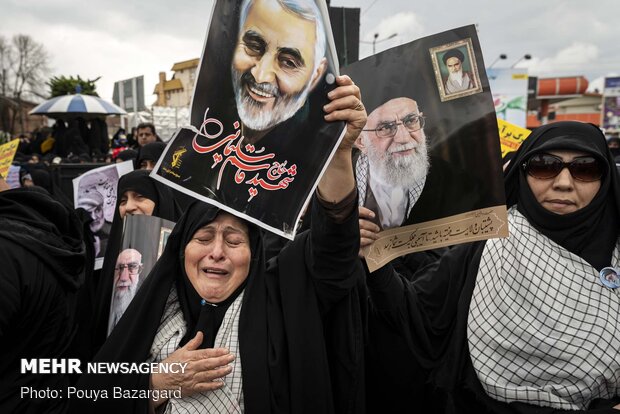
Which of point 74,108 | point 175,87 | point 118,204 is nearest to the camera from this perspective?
point 118,204

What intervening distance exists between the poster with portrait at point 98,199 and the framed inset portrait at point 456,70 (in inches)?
103

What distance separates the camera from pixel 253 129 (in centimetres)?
146

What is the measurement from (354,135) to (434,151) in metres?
0.34

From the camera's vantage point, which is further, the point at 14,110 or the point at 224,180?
the point at 14,110

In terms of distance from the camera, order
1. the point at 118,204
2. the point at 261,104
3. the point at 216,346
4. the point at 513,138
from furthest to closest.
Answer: the point at 513,138 < the point at 118,204 < the point at 216,346 < the point at 261,104

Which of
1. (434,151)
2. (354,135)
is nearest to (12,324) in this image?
(354,135)

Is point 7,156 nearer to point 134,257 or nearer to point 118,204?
point 118,204

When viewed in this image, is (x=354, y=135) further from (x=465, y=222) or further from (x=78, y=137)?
(x=78, y=137)

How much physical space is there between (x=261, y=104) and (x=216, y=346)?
0.91 m

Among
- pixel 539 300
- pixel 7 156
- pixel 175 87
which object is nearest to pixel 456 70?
pixel 539 300

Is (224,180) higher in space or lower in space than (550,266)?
higher

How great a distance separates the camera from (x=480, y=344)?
186 cm

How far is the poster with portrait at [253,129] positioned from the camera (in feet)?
4.65

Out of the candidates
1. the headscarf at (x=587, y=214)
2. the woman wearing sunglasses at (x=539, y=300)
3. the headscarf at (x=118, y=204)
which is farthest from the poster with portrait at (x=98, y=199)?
the headscarf at (x=587, y=214)
